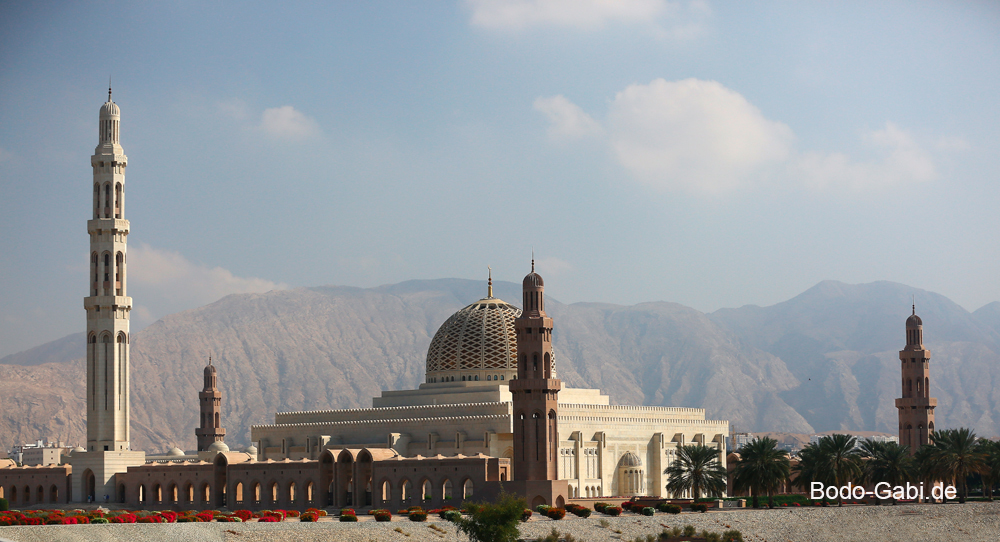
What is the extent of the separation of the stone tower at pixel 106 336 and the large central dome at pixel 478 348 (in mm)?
15025

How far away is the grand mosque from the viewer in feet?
172

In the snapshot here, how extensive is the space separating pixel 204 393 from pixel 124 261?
52.9 ft

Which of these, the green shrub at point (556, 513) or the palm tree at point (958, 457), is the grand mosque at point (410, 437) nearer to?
the green shrub at point (556, 513)

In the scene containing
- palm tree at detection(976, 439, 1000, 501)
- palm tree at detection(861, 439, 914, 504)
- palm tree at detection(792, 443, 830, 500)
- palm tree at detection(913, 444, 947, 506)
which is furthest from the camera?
palm tree at detection(976, 439, 1000, 501)

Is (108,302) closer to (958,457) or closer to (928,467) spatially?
(928,467)

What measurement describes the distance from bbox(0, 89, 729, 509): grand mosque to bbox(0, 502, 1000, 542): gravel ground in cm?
577

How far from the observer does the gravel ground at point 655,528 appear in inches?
1502

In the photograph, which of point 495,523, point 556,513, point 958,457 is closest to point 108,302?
point 556,513

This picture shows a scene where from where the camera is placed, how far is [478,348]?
6291cm

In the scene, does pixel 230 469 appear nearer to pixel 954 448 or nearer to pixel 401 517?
pixel 401 517

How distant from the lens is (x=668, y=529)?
45.3 metres

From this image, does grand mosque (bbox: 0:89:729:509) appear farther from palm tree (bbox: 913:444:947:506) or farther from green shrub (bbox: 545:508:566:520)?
palm tree (bbox: 913:444:947:506)

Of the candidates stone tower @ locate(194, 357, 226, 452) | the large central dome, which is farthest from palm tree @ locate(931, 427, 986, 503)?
stone tower @ locate(194, 357, 226, 452)

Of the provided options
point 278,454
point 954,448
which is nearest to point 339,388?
point 278,454
